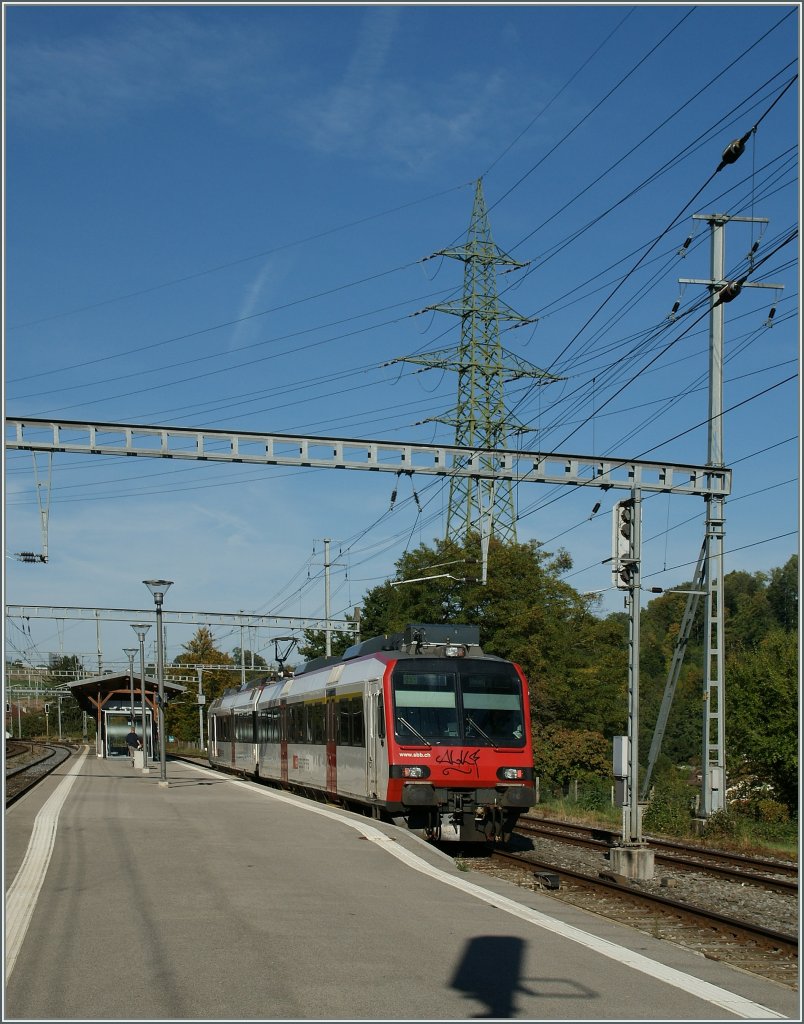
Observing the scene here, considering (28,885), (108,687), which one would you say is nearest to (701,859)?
(28,885)

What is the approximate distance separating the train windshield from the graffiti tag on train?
22 centimetres

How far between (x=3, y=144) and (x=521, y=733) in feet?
41.0

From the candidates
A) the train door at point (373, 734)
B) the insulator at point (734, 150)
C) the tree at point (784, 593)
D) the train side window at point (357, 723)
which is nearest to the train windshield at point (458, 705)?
the train door at point (373, 734)

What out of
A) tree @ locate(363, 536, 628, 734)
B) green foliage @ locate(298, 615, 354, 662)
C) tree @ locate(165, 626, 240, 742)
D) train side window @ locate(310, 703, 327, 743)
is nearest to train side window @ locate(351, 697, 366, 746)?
train side window @ locate(310, 703, 327, 743)

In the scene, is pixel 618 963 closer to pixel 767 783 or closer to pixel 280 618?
pixel 767 783

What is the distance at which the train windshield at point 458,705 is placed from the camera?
18703 mm

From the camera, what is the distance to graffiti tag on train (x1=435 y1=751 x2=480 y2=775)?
18.5 meters

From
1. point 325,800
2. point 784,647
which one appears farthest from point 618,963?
point 784,647

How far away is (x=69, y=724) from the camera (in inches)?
5842

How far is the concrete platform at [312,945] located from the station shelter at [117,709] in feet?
115

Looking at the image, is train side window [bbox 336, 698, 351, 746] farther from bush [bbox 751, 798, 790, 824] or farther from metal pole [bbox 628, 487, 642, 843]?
bush [bbox 751, 798, 790, 824]

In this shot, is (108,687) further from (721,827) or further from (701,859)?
(701,859)

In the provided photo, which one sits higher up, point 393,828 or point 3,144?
point 3,144

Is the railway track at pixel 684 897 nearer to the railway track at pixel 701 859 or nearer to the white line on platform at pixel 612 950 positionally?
the railway track at pixel 701 859
